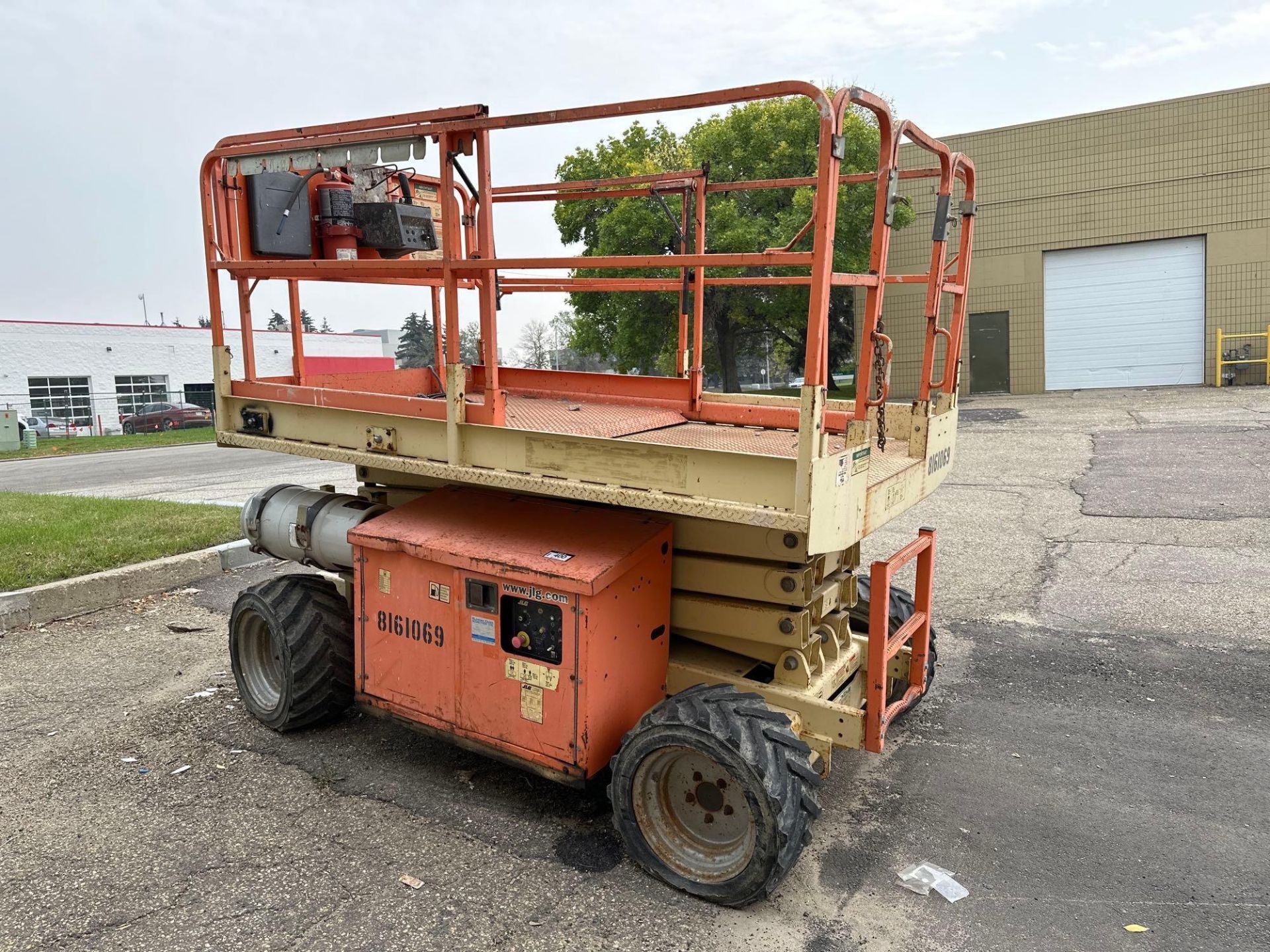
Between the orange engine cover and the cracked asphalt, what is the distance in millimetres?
436

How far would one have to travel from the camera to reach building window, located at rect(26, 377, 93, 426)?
35562 millimetres

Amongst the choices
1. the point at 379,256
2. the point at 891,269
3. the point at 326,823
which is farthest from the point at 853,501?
the point at 891,269

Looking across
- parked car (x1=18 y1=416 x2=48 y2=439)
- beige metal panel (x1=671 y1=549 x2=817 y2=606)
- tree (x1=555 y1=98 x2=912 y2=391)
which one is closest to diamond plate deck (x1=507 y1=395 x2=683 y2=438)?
beige metal panel (x1=671 y1=549 x2=817 y2=606)

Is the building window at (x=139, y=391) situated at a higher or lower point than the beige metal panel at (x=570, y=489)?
higher

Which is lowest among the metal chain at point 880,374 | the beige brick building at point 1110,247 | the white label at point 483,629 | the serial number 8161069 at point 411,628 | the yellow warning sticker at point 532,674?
the yellow warning sticker at point 532,674

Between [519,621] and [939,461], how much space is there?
2073 mm

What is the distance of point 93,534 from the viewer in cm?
807

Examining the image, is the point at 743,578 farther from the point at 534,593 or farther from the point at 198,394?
the point at 198,394

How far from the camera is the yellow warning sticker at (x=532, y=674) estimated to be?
3463mm

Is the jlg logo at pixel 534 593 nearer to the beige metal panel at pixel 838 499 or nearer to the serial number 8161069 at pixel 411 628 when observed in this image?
the serial number 8161069 at pixel 411 628

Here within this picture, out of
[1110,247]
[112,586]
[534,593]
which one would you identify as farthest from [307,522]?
[1110,247]

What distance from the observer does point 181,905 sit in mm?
3188

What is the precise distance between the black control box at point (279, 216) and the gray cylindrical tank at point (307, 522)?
128cm

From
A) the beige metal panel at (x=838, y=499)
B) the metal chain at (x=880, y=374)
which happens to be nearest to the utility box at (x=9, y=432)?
the metal chain at (x=880, y=374)
